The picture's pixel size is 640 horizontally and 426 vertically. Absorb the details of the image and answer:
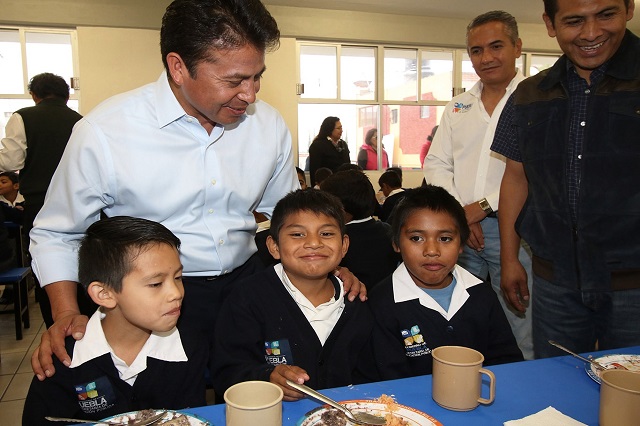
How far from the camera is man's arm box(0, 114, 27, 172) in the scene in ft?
12.4

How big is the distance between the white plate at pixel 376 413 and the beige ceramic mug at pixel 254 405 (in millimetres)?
97

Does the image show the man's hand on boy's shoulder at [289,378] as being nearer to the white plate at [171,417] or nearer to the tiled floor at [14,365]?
the white plate at [171,417]

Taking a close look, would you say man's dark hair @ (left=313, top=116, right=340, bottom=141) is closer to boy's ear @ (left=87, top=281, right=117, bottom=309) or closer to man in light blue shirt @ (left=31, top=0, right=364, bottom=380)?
man in light blue shirt @ (left=31, top=0, right=364, bottom=380)

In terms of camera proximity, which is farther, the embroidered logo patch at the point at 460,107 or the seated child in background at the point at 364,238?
the embroidered logo patch at the point at 460,107

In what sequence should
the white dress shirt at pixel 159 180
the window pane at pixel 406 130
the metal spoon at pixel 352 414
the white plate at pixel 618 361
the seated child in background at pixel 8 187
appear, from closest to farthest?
the metal spoon at pixel 352 414
the white plate at pixel 618 361
the white dress shirt at pixel 159 180
the seated child in background at pixel 8 187
the window pane at pixel 406 130

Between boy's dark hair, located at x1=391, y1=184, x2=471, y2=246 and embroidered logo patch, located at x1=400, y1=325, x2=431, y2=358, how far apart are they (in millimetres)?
386

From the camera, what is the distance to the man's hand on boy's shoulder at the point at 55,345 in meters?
1.23

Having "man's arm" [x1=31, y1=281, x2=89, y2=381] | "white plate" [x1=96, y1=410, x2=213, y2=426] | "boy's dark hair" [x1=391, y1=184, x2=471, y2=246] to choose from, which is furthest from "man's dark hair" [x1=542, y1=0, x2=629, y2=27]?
"man's arm" [x1=31, y1=281, x2=89, y2=381]

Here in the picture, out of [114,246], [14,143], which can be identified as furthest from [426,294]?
[14,143]

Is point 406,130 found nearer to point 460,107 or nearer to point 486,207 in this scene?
point 460,107

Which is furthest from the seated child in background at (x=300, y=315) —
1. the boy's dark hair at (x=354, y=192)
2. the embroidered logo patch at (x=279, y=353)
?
the boy's dark hair at (x=354, y=192)

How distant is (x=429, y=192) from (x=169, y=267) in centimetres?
97

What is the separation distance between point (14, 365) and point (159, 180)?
8.88 feet

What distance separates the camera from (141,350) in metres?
1.35
